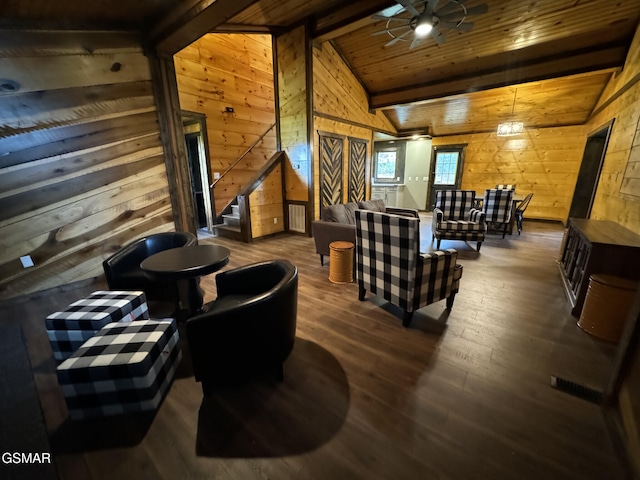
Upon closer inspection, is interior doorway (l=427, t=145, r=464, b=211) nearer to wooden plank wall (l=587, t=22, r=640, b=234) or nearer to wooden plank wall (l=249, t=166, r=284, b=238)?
wooden plank wall (l=587, t=22, r=640, b=234)

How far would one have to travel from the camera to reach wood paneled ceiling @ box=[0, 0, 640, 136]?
2631 millimetres

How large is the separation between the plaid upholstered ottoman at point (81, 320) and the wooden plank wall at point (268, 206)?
3133mm

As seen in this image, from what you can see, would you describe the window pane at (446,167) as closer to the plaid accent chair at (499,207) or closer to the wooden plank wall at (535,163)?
the wooden plank wall at (535,163)

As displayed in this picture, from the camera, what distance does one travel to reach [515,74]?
480 centimetres

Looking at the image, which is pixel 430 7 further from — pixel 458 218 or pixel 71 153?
pixel 71 153

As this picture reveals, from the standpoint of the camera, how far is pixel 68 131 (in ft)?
9.11

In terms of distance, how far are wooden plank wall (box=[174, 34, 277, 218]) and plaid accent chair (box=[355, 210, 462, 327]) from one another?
181 inches

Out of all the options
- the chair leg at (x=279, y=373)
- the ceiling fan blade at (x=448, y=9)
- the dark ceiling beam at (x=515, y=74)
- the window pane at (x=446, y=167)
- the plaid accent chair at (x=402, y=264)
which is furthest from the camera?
the window pane at (x=446, y=167)

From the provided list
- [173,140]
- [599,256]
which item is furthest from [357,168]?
[599,256]

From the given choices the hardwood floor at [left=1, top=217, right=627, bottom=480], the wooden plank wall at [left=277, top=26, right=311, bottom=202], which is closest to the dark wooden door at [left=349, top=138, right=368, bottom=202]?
the wooden plank wall at [left=277, top=26, right=311, bottom=202]

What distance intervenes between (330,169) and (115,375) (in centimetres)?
493

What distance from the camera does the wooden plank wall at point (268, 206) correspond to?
194 inches

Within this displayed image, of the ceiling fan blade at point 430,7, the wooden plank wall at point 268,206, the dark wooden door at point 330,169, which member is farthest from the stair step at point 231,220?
the ceiling fan blade at point 430,7

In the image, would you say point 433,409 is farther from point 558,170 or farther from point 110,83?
point 558,170
